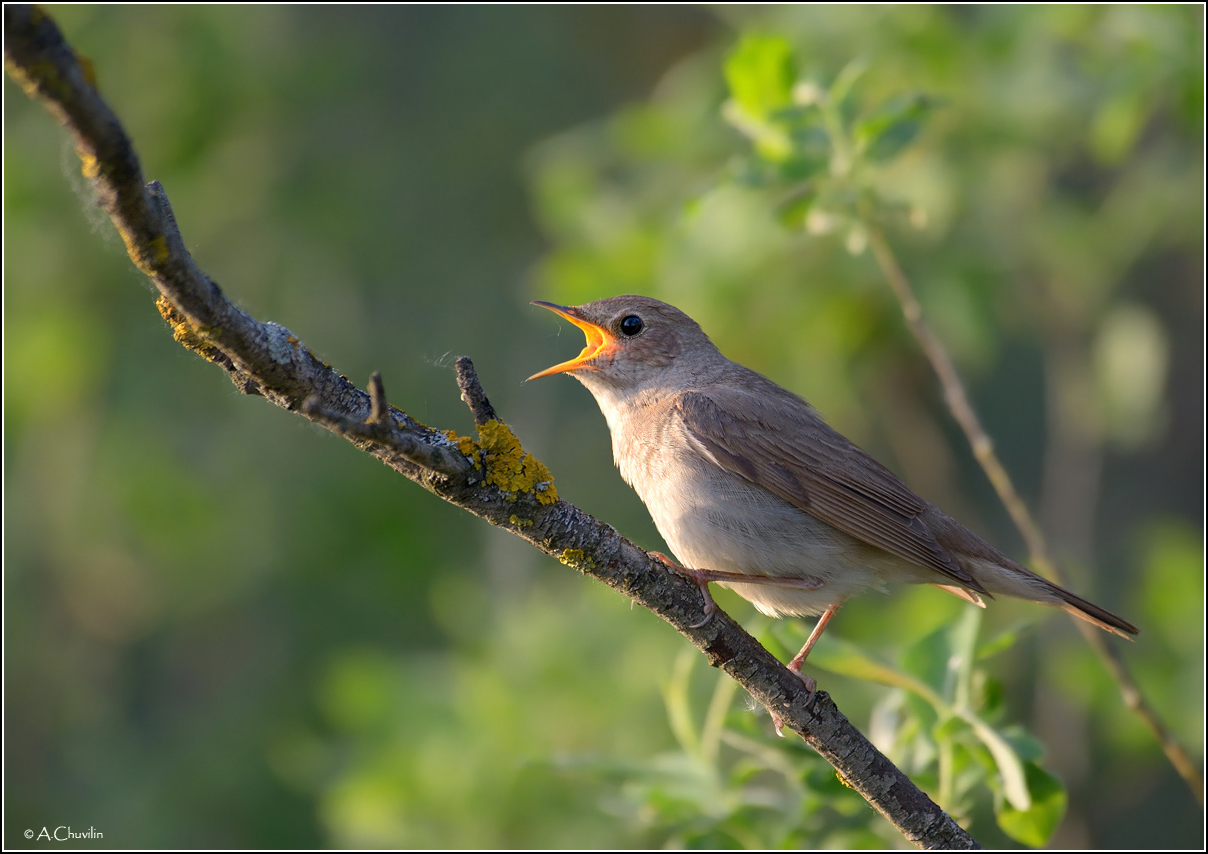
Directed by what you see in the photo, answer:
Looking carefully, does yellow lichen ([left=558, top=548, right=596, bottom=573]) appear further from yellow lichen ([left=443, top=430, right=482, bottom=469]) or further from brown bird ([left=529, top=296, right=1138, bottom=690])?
brown bird ([left=529, top=296, right=1138, bottom=690])

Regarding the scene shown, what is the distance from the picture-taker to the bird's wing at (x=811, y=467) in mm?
3846

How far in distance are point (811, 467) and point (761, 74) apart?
162 cm

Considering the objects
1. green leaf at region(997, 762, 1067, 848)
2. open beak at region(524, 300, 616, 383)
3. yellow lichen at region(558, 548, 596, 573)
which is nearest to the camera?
yellow lichen at region(558, 548, 596, 573)

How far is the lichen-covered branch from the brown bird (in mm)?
537

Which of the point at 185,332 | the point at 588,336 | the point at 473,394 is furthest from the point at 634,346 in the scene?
the point at 185,332

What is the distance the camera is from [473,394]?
2396 mm

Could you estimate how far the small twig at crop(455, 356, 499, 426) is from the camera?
238cm

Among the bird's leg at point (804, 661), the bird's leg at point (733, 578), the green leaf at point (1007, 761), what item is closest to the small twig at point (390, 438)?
the bird's leg at point (733, 578)

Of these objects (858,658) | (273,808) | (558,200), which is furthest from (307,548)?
(858,658)

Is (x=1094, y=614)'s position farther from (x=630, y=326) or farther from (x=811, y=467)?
(x=630, y=326)

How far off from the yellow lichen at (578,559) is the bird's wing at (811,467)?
1.44 m

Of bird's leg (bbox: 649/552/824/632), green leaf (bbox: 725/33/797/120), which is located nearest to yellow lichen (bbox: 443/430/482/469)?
bird's leg (bbox: 649/552/824/632)

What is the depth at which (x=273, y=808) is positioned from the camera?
24.1ft

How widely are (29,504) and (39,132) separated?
268 cm
